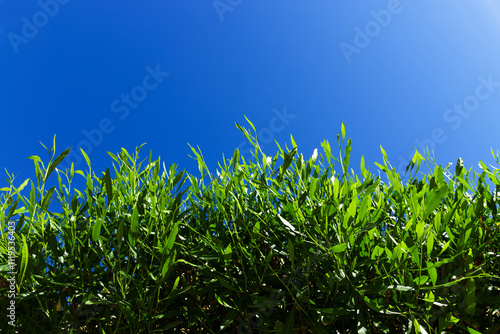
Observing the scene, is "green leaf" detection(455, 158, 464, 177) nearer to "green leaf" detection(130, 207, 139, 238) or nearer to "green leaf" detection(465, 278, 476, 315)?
"green leaf" detection(465, 278, 476, 315)

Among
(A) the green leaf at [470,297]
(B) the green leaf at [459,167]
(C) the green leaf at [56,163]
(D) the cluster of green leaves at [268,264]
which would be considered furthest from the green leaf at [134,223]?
(B) the green leaf at [459,167]

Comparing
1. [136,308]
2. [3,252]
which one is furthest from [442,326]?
[3,252]

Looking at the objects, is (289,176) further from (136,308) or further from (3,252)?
(3,252)

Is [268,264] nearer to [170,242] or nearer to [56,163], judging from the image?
[170,242]

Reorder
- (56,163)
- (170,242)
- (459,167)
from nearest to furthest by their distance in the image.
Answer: (170,242)
(56,163)
(459,167)

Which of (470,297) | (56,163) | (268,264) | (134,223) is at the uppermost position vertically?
(56,163)

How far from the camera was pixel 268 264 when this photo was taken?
3.84 ft

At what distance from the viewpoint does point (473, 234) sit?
4.10 ft

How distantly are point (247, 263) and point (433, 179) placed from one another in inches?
31.7

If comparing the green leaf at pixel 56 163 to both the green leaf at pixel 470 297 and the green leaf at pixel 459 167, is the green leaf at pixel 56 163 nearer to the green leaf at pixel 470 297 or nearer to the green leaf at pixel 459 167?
the green leaf at pixel 470 297

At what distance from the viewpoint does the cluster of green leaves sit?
1.11 metres

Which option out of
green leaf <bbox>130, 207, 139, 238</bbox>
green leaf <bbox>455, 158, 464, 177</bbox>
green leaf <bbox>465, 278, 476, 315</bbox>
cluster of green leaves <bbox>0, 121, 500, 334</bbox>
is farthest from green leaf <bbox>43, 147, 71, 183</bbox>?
green leaf <bbox>455, 158, 464, 177</bbox>

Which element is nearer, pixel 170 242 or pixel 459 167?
pixel 170 242

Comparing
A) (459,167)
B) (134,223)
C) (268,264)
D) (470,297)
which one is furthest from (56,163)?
(459,167)
